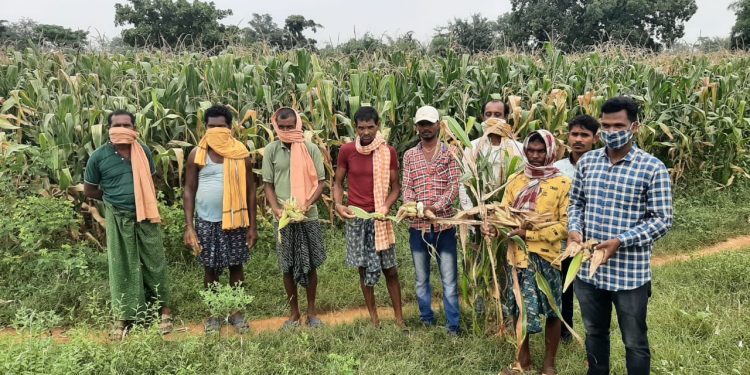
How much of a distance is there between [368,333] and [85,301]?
2.40 meters

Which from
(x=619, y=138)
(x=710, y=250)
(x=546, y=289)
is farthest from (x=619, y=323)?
(x=710, y=250)

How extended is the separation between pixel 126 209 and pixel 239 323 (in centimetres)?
119

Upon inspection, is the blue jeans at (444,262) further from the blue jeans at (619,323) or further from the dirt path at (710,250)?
the dirt path at (710,250)

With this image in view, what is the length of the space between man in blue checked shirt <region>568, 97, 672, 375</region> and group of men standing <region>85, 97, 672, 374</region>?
0.05 ft

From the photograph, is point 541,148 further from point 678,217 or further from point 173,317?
point 678,217

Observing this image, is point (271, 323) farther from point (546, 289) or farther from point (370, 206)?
point (546, 289)

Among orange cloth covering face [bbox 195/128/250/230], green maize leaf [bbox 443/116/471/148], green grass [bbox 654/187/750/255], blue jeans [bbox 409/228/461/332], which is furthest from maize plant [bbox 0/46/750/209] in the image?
orange cloth covering face [bbox 195/128/250/230]

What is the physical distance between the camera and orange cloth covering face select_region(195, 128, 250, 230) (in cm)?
349

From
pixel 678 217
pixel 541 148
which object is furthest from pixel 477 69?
pixel 541 148

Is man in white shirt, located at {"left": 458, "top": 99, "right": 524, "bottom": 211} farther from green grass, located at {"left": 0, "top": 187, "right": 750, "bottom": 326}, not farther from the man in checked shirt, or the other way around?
green grass, located at {"left": 0, "top": 187, "right": 750, "bottom": 326}

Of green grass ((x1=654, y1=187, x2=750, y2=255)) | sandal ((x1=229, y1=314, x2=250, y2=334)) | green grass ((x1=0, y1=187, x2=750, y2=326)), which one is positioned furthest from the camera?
green grass ((x1=654, y1=187, x2=750, y2=255))

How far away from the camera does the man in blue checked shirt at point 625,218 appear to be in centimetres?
220

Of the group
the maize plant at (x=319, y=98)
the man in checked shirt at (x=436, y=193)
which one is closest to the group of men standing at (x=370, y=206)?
the man in checked shirt at (x=436, y=193)

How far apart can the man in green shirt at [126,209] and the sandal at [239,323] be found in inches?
18.8
